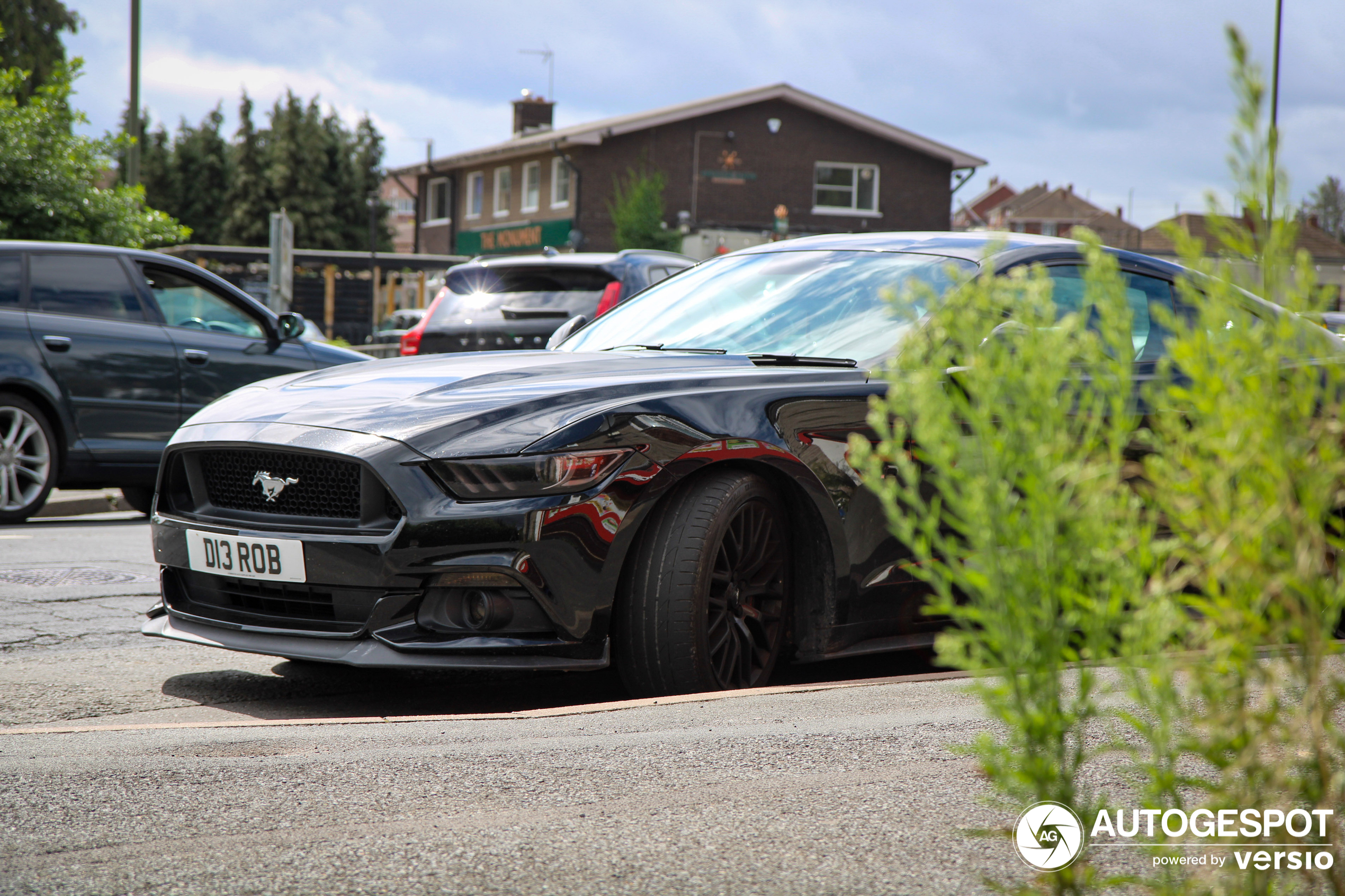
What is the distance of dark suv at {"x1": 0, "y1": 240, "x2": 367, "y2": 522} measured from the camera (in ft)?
26.3

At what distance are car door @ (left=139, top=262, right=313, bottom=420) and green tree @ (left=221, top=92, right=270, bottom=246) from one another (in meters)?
57.3

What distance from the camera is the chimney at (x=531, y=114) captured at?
49531 millimetres

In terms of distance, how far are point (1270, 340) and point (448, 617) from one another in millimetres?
2536

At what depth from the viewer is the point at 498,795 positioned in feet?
8.49

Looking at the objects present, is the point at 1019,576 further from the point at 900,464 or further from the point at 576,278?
the point at 576,278

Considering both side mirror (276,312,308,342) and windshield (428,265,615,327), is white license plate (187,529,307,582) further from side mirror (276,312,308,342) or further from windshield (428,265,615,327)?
windshield (428,265,615,327)

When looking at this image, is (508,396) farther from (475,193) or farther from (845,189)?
(475,193)

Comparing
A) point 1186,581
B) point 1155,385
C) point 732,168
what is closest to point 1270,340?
point 1155,385

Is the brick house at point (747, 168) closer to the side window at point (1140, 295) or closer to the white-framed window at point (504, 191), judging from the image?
the white-framed window at point (504, 191)

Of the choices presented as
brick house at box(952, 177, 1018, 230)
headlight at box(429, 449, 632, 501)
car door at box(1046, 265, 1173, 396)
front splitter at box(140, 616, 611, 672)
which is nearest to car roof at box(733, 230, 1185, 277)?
car door at box(1046, 265, 1173, 396)

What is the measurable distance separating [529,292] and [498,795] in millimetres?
8165

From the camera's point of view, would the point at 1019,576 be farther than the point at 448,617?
No

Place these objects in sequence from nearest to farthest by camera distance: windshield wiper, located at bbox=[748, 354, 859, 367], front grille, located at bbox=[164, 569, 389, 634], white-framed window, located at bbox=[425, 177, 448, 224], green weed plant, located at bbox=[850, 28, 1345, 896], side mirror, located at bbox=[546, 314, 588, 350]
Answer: green weed plant, located at bbox=[850, 28, 1345, 896] < front grille, located at bbox=[164, 569, 389, 634] < windshield wiper, located at bbox=[748, 354, 859, 367] < side mirror, located at bbox=[546, 314, 588, 350] < white-framed window, located at bbox=[425, 177, 448, 224]

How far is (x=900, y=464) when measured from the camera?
1421 millimetres
